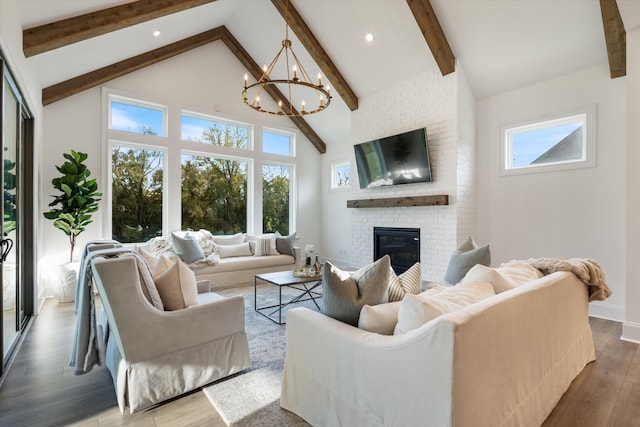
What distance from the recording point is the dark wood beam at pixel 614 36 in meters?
3.22

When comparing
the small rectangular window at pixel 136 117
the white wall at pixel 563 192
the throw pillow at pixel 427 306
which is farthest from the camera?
the small rectangular window at pixel 136 117

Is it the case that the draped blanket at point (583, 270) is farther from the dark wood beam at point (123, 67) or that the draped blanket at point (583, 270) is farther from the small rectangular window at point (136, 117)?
the dark wood beam at point (123, 67)

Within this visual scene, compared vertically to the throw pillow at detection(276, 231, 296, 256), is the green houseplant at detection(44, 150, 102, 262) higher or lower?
higher

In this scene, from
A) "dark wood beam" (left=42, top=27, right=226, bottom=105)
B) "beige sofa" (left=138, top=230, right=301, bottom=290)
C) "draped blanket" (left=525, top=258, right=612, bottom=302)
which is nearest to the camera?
"draped blanket" (left=525, top=258, right=612, bottom=302)

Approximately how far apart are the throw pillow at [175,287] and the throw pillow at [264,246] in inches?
134

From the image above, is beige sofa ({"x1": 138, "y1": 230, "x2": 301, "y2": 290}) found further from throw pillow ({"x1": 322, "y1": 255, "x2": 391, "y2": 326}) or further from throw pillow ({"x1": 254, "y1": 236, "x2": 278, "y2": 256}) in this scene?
throw pillow ({"x1": 322, "y1": 255, "x2": 391, "y2": 326})

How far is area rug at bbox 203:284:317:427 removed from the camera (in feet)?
6.11

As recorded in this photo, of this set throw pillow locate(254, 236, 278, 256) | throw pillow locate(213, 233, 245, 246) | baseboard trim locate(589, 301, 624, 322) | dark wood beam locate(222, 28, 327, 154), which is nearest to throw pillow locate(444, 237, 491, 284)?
baseboard trim locate(589, 301, 624, 322)

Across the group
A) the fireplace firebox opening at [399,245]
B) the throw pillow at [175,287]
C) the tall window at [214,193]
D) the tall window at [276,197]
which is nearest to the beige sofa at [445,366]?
the throw pillow at [175,287]

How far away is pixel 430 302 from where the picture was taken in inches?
55.9

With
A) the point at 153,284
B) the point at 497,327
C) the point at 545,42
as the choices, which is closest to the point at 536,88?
the point at 545,42

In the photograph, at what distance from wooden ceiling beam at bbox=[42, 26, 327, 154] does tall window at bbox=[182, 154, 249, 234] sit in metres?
1.56

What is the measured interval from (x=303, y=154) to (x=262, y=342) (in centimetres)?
515

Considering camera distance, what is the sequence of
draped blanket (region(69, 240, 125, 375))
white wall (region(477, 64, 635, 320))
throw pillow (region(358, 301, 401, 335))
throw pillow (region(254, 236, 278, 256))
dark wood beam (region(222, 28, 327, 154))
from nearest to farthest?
1. throw pillow (region(358, 301, 401, 335))
2. draped blanket (region(69, 240, 125, 375))
3. white wall (region(477, 64, 635, 320))
4. throw pillow (region(254, 236, 278, 256))
5. dark wood beam (region(222, 28, 327, 154))
